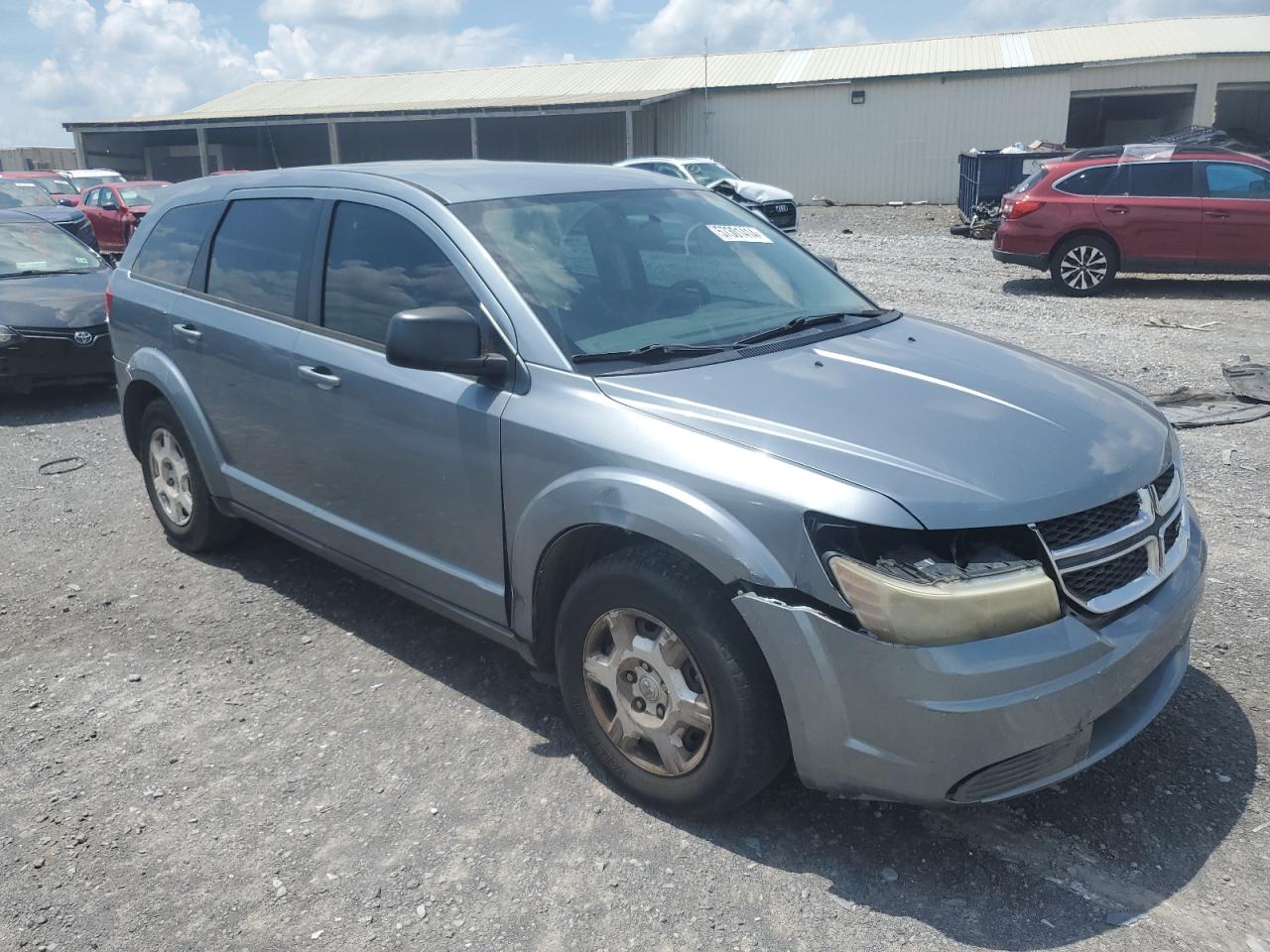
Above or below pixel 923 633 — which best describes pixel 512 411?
above

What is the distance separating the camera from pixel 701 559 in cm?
275

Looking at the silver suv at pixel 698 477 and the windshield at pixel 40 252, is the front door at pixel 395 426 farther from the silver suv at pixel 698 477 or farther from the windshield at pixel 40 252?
the windshield at pixel 40 252

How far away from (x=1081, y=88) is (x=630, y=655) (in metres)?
31.3

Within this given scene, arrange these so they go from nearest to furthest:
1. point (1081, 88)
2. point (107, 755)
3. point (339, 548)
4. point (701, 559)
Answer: point (701, 559)
point (107, 755)
point (339, 548)
point (1081, 88)

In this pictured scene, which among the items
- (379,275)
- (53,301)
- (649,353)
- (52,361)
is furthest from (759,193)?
(649,353)

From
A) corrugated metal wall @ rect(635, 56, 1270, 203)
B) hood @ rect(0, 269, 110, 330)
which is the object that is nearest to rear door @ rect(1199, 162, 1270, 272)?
hood @ rect(0, 269, 110, 330)

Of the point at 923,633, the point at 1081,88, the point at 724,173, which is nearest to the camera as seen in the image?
the point at 923,633

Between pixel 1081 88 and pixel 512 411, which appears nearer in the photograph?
pixel 512 411

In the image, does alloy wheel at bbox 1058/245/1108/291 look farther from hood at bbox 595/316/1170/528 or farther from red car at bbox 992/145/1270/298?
hood at bbox 595/316/1170/528

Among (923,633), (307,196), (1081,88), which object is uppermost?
(1081,88)

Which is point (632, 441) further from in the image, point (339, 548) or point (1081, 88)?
point (1081, 88)

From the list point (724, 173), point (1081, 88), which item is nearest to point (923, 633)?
point (724, 173)

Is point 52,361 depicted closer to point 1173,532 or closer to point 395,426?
point 395,426

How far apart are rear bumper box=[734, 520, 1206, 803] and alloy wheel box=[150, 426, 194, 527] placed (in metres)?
3.47
